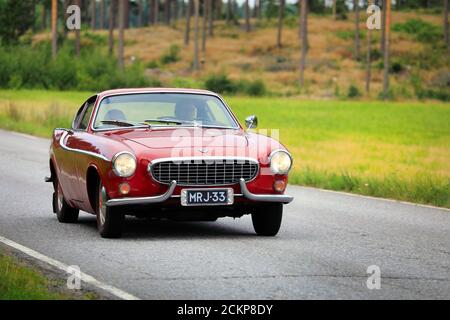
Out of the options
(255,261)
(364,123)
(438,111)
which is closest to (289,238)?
(255,261)

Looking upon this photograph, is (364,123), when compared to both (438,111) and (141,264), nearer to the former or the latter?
(438,111)

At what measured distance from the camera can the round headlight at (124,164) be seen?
10.8 m

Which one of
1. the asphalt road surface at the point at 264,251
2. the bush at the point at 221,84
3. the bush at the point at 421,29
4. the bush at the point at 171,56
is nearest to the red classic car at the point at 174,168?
the asphalt road surface at the point at 264,251

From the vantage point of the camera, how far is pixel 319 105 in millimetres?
64812

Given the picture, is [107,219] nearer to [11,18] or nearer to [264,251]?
[264,251]

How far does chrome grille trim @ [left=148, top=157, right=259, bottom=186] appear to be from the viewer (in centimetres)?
1084

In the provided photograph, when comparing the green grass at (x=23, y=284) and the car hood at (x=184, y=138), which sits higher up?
the car hood at (x=184, y=138)

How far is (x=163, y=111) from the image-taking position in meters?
12.5

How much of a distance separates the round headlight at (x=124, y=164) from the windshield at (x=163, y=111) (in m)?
1.33

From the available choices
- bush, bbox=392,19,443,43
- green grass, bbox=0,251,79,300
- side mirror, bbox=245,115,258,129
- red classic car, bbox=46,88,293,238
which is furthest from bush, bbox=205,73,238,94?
green grass, bbox=0,251,79,300

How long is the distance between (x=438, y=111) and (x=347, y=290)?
52385mm

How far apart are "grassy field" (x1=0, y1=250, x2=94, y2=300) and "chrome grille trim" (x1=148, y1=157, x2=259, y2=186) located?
79.5 inches

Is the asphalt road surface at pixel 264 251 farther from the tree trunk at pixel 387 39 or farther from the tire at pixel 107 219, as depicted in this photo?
the tree trunk at pixel 387 39

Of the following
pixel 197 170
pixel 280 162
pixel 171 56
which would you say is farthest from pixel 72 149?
pixel 171 56
